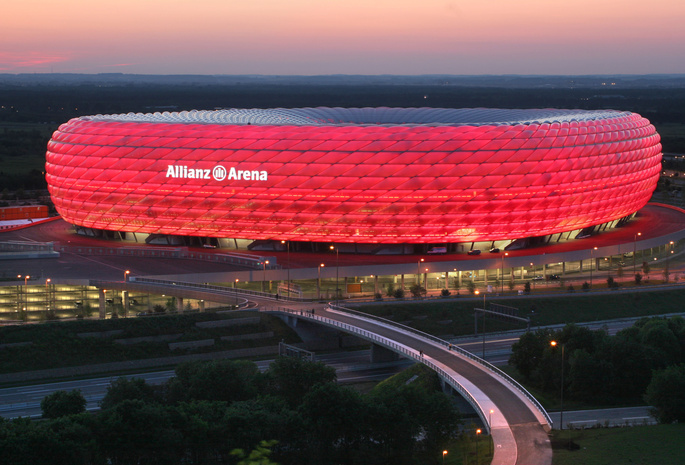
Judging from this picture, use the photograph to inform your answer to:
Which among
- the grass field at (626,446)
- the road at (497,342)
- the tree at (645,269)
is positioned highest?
the tree at (645,269)

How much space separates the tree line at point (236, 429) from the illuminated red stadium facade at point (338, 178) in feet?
130

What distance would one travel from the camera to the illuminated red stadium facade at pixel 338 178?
91.6m

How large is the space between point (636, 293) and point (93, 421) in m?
54.5

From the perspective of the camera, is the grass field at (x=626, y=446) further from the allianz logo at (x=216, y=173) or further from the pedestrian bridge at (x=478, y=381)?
the allianz logo at (x=216, y=173)

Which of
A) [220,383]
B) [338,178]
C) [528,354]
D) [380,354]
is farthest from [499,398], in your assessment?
[338,178]

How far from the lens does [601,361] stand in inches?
2432

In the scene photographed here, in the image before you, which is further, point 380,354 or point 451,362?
point 380,354

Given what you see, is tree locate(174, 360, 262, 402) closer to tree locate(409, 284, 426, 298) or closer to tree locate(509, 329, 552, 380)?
tree locate(509, 329, 552, 380)

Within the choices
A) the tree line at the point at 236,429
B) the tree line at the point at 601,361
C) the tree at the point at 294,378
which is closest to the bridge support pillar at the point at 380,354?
the tree line at the point at 601,361

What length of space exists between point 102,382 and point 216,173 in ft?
108

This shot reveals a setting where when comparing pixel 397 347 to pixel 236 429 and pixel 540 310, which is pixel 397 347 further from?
pixel 540 310

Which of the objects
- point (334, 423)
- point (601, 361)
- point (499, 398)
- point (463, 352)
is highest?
point (463, 352)

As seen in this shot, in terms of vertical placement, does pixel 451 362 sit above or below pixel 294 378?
below

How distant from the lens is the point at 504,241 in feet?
320
